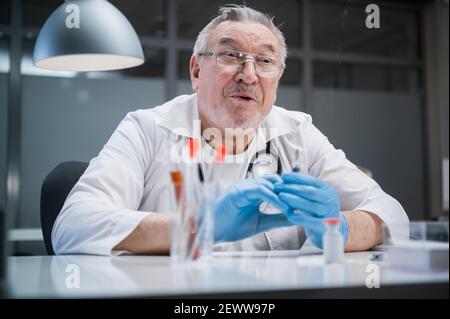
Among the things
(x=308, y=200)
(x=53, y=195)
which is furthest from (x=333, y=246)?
(x=53, y=195)

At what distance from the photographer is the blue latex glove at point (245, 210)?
1167 millimetres

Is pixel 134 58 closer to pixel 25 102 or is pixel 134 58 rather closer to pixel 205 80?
pixel 205 80

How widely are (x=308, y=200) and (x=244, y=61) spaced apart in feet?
2.11

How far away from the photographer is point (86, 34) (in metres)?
1.91

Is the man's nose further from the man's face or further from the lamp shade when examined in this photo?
the lamp shade

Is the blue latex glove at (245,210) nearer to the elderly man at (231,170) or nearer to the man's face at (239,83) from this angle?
the elderly man at (231,170)

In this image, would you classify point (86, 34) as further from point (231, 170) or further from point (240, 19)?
point (231, 170)

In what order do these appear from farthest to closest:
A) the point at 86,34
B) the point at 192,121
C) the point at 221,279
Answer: the point at 86,34 → the point at 192,121 → the point at 221,279

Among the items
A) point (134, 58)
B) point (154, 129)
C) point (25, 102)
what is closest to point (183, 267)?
point (154, 129)

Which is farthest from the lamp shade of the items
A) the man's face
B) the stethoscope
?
the stethoscope

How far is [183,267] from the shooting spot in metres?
0.98
